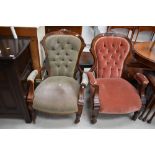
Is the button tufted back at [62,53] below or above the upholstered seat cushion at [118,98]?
above

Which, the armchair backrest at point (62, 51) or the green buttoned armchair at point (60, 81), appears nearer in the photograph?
the green buttoned armchair at point (60, 81)

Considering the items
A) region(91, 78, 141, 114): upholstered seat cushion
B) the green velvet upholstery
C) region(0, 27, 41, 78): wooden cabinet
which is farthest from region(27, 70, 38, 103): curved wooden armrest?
region(91, 78, 141, 114): upholstered seat cushion

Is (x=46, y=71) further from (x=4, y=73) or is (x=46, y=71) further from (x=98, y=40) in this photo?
(x=98, y=40)

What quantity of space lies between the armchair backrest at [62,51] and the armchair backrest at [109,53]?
0.67 ft

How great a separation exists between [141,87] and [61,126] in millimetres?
989

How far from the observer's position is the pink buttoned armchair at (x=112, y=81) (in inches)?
59.1

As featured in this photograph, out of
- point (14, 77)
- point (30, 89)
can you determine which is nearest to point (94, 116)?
point (30, 89)

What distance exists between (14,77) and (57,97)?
0.45 meters

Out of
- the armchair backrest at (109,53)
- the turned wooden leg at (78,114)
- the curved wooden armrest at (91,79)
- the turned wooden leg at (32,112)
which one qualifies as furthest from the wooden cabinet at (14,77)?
the armchair backrest at (109,53)

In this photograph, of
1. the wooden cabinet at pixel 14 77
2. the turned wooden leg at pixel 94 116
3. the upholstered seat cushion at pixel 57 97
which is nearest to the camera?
the wooden cabinet at pixel 14 77

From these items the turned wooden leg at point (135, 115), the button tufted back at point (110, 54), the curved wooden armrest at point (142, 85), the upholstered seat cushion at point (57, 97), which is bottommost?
the turned wooden leg at point (135, 115)

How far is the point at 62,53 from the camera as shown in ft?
5.80

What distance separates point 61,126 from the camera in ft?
5.55

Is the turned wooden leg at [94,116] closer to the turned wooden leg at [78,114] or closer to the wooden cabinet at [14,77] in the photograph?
the turned wooden leg at [78,114]
